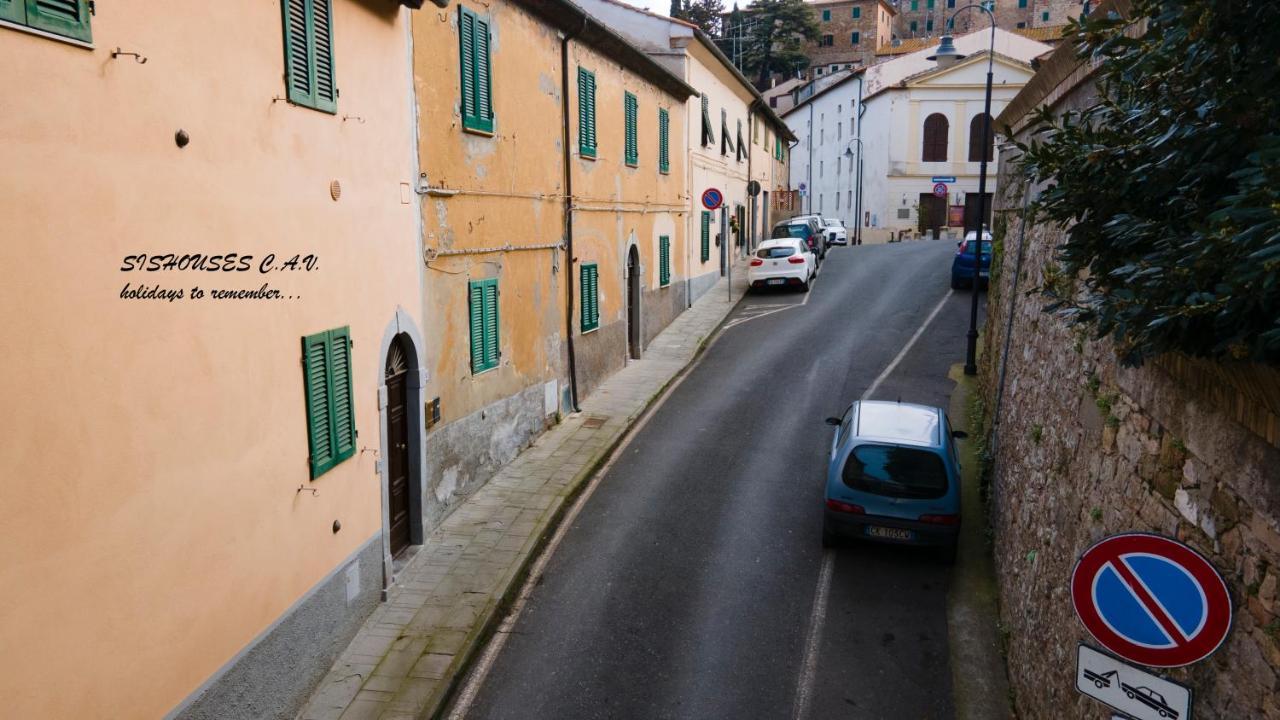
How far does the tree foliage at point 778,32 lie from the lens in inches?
2926

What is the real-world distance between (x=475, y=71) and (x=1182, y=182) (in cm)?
1001

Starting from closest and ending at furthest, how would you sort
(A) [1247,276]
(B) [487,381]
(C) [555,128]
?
(A) [1247,276]
(B) [487,381]
(C) [555,128]

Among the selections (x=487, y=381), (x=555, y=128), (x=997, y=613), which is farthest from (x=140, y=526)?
(x=555, y=128)

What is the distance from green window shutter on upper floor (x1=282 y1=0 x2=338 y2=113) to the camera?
797 cm

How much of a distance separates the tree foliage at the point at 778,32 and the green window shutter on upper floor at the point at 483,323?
64884mm

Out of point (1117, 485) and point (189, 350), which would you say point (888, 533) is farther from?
point (189, 350)

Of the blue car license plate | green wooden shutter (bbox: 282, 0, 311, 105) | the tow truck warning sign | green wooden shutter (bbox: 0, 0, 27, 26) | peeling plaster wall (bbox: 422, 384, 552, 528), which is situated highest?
green wooden shutter (bbox: 282, 0, 311, 105)

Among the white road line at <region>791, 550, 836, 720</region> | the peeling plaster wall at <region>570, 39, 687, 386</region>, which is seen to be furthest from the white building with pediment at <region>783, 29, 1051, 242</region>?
the white road line at <region>791, 550, 836, 720</region>

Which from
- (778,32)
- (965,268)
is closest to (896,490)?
(965,268)

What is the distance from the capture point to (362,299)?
9570 mm

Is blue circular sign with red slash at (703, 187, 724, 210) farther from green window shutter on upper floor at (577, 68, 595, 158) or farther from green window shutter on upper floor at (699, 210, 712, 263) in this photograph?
green window shutter on upper floor at (577, 68, 595, 158)

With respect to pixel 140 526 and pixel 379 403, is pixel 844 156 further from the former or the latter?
pixel 140 526

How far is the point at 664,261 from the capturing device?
24344 millimetres

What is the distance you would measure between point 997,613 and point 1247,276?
24.3 ft
